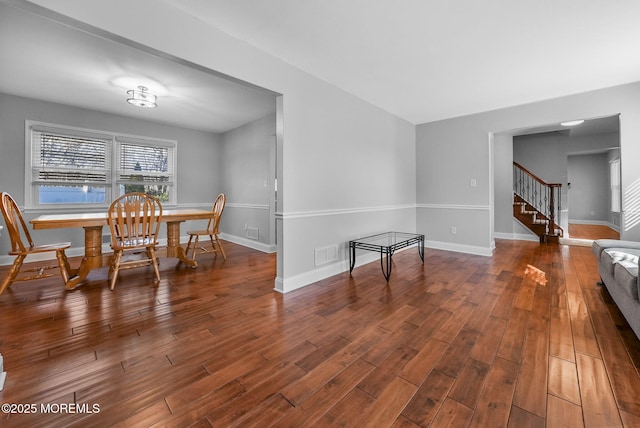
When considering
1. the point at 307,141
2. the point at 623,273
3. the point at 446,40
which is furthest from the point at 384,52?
the point at 623,273

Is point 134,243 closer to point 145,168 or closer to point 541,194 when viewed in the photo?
point 145,168

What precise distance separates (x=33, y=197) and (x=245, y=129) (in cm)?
348

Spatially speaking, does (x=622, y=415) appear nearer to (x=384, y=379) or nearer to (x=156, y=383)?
(x=384, y=379)

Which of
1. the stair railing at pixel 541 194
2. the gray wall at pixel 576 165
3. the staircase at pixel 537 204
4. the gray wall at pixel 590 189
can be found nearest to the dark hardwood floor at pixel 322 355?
the staircase at pixel 537 204

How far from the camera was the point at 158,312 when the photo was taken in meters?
2.18

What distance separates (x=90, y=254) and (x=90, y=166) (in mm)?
2308

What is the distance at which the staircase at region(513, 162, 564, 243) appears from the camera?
541 centimetres

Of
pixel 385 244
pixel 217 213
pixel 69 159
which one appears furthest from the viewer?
pixel 69 159

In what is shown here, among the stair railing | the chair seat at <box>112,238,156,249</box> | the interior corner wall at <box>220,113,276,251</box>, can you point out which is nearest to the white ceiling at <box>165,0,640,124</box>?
the interior corner wall at <box>220,113,276,251</box>

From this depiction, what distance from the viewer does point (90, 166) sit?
14.4 ft

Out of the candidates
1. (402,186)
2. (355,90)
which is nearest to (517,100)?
(402,186)

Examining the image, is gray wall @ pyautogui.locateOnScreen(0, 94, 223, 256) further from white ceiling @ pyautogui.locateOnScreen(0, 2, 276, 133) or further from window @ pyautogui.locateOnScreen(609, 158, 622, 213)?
window @ pyautogui.locateOnScreen(609, 158, 622, 213)

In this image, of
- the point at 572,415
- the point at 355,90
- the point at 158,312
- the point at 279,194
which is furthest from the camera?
the point at 355,90

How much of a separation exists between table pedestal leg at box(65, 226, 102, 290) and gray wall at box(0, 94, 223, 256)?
6.14 feet
